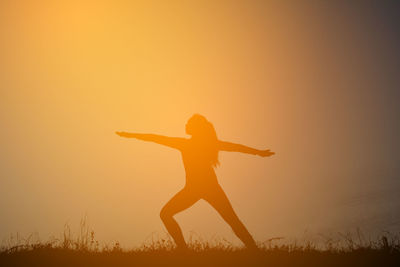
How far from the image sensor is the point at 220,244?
7168 mm

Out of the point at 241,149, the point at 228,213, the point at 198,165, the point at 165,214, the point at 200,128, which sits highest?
the point at 200,128

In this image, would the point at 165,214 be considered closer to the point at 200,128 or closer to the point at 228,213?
the point at 228,213

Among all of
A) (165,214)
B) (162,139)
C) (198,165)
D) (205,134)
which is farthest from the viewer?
(205,134)

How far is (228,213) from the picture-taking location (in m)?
7.40

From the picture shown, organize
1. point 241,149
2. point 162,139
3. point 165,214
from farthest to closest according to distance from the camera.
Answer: point 162,139 → point 241,149 → point 165,214

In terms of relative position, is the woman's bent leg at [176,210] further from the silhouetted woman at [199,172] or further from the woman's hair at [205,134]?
the woman's hair at [205,134]

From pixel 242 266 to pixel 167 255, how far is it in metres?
1.50

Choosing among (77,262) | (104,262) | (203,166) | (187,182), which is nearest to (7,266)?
(77,262)

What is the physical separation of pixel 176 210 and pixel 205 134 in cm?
199

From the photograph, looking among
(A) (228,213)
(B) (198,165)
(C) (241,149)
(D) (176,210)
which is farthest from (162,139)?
(A) (228,213)

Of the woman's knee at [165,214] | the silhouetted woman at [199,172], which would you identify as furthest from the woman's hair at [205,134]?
the woman's knee at [165,214]

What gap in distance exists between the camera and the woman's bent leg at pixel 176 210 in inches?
281

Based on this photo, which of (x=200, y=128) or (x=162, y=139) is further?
(x=200, y=128)

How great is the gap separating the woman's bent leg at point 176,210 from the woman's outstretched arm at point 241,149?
144 cm
